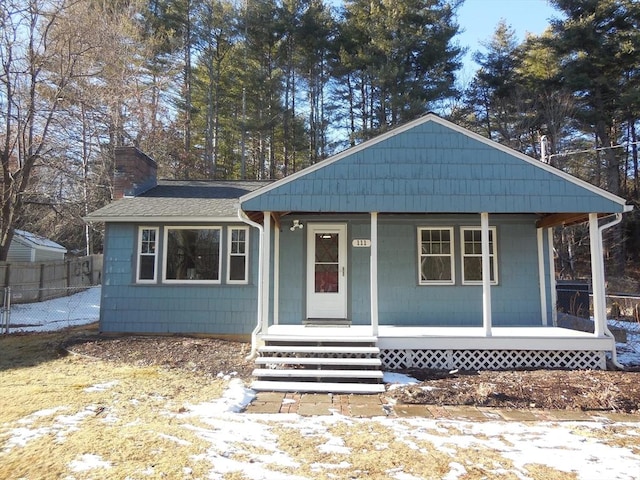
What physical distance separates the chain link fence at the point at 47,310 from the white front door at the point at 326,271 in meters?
6.53

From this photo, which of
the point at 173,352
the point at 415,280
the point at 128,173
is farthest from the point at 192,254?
the point at 415,280

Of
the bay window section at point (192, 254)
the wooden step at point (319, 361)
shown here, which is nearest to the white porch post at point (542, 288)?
the wooden step at point (319, 361)

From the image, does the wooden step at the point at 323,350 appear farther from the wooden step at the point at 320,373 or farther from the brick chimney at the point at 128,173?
the brick chimney at the point at 128,173

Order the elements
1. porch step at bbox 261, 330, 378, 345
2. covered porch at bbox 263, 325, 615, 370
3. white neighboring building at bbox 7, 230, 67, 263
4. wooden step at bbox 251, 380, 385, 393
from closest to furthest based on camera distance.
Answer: wooden step at bbox 251, 380, 385, 393 < porch step at bbox 261, 330, 378, 345 < covered porch at bbox 263, 325, 615, 370 < white neighboring building at bbox 7, 230, 67, 263

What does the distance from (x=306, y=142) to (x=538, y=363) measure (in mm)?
18389

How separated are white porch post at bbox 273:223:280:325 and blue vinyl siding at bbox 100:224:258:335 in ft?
1.36

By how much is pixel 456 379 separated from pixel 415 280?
290cm

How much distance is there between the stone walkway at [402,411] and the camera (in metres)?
5.11

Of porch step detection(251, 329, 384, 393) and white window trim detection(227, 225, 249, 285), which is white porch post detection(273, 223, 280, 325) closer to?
white window trim detection(227, 225, 249, 285)

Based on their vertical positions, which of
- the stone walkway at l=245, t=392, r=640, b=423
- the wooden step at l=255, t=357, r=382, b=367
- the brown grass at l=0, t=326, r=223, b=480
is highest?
the wooden step at l=255, t=357, r=382, b=367

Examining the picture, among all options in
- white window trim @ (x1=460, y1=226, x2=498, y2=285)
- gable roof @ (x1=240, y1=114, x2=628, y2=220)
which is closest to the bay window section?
gable roof @ (x1=240, y1=114, x2=628, y2=220)

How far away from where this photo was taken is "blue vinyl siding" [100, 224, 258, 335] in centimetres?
910

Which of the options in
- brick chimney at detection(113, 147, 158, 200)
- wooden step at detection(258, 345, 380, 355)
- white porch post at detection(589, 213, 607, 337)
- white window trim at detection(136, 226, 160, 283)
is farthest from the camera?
brick chimney at detection(113, 147, 158, 200)

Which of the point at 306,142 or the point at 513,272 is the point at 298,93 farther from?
the point at 513,272
